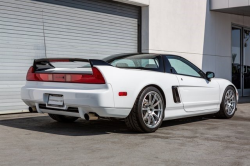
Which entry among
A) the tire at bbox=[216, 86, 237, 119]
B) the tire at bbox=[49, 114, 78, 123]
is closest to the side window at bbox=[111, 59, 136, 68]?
the tire at bbox=[49, 114, 78, 123]

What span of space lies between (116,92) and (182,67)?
6.12 ft

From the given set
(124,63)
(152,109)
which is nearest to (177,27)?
(124,63)

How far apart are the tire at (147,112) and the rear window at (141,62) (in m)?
0.47

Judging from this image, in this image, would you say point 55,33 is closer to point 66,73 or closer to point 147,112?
point 66,73

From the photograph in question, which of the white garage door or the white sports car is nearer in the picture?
the white sports car

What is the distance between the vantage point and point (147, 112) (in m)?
5.44

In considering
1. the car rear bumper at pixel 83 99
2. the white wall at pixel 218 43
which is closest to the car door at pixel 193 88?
the car rear bumper at pixel 83 99

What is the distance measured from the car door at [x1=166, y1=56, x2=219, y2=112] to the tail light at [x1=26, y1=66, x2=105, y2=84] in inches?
63.1

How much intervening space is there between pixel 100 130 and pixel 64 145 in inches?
48.7

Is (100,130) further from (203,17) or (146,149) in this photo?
(203,17)

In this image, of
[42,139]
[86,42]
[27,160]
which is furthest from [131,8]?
[27,160]

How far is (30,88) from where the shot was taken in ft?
18.2

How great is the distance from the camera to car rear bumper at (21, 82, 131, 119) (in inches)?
192

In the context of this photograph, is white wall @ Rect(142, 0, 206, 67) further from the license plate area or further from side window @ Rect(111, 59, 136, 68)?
the license plate area
